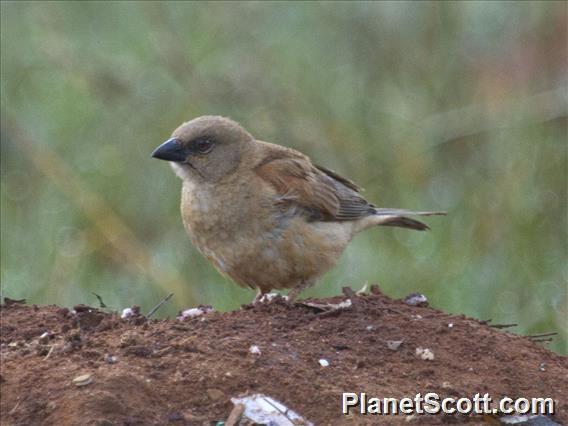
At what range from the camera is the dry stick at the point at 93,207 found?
7867 millimetres

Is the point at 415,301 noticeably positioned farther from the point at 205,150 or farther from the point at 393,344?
the point at 205,150

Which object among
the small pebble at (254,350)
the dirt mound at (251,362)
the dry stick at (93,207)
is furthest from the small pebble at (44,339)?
the dry stick at (93,207)

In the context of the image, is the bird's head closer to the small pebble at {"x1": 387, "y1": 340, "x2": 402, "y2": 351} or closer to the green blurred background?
the green blurred background

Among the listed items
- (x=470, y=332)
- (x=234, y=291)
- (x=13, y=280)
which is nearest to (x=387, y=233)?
(x=234, y=291)

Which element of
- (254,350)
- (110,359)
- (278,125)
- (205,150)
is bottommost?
(110,359)

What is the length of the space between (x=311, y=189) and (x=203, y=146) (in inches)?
21.7

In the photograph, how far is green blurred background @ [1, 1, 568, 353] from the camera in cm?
760

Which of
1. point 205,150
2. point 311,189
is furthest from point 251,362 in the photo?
point 205,150

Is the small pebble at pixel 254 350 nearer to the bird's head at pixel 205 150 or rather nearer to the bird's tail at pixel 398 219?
the bird's head at pixel 205 150

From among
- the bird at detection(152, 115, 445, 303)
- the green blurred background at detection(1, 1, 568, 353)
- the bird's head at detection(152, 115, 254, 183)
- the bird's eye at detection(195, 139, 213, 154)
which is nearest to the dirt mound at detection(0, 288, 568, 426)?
the bird at detection(152, 115, 445, 303)

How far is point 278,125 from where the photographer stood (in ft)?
26.7

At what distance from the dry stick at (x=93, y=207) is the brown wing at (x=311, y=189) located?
139cm

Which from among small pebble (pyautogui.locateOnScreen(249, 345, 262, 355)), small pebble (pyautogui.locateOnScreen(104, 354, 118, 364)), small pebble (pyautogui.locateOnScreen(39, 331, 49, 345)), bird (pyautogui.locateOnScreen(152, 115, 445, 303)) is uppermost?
bird (pyautogui.locateOnScreen(152, 115, 445, 303))

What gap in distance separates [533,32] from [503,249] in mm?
1576
